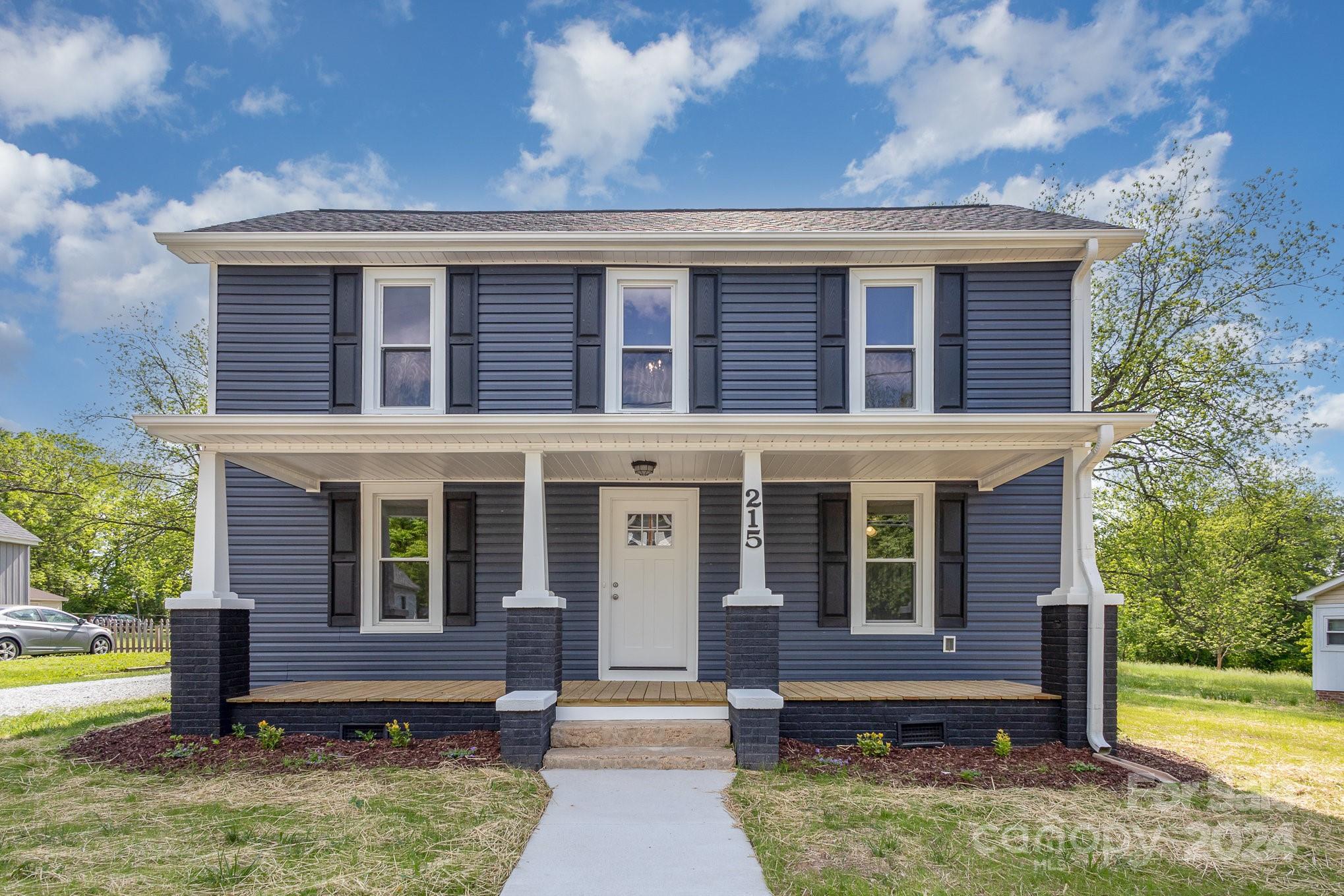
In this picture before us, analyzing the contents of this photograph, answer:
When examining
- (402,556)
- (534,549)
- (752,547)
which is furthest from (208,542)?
(752,547)

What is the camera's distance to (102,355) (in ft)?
47.1

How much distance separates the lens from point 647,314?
784 cm

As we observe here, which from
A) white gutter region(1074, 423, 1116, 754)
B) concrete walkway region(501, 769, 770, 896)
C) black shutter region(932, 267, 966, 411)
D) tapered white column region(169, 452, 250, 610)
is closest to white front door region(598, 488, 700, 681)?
concrete walkway region(501, 769, 770, 896)

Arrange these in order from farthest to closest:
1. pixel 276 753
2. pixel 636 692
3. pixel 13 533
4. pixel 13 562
→ pixel 13 562
pixel 13 533
pixel 636 692
pixel 276 753

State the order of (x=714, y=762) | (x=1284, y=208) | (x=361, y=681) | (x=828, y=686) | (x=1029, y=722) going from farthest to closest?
(x=1284, y=208), (x=361, y=681), (x=828, y=686), (x=1029, y=722), (x=714, y=762)

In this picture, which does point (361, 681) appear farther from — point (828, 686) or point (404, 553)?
point (828, 686)

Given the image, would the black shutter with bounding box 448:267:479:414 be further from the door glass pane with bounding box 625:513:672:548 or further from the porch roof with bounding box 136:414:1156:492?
the door glass pane with bounding box 625:513:672:548

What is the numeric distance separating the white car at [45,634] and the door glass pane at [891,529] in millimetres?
16785

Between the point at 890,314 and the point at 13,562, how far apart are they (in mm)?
23495

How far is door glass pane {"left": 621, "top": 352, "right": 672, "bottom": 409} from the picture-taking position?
7734mm

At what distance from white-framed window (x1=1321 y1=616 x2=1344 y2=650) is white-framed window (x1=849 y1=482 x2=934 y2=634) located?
28.3ft

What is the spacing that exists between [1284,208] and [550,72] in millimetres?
12089

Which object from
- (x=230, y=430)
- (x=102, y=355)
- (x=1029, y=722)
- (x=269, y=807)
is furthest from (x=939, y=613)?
(x=102, y=355)

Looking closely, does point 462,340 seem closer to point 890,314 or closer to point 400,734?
point 400,734
